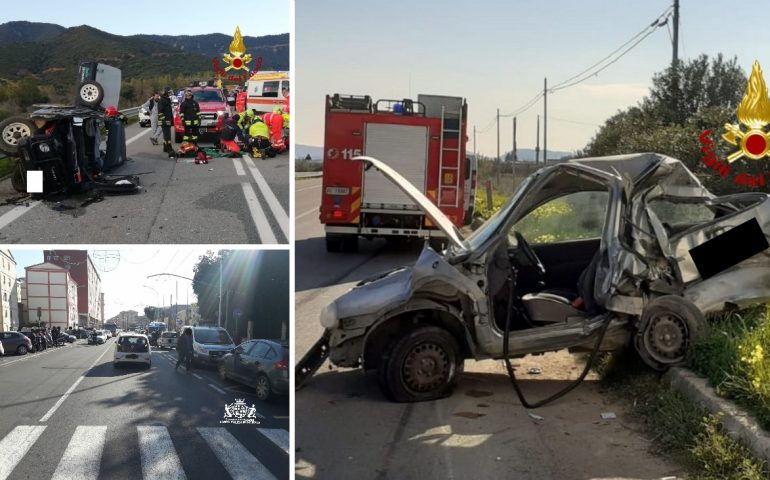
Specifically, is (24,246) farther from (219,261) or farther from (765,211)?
(765,211)

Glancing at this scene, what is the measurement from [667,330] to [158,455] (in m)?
4.55

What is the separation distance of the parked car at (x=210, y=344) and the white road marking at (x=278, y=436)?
1.24ft

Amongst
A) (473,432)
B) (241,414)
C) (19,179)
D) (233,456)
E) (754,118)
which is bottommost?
(473,432)

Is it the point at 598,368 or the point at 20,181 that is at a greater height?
the point at 20,181

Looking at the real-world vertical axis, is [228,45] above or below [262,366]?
above

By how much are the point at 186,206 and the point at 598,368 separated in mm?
4429

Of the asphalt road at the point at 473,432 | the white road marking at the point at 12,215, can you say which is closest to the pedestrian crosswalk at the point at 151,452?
the white road marking at the point at 12,215

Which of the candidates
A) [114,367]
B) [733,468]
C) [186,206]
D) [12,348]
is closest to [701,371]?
[733,468]

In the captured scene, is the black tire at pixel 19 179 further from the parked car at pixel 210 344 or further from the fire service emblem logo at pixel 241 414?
the fire service emblem logo at pixel 241 414

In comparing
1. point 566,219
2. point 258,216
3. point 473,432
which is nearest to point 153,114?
point 258,216

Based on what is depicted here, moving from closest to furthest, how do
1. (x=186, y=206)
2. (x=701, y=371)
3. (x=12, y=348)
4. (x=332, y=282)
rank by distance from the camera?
(x=12, y=348)
(x=186, y=206)
(x=701, y=371)
(x=332, y=282)

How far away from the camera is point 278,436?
3.37 meters

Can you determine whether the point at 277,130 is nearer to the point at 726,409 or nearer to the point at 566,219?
the point at 726,409

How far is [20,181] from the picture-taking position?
14.2 feet
